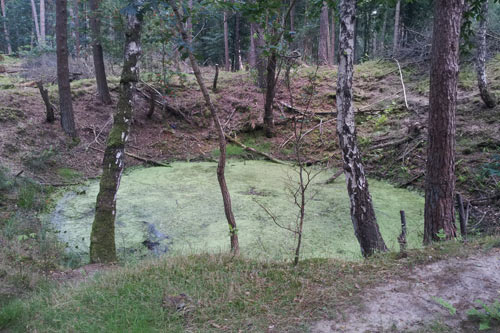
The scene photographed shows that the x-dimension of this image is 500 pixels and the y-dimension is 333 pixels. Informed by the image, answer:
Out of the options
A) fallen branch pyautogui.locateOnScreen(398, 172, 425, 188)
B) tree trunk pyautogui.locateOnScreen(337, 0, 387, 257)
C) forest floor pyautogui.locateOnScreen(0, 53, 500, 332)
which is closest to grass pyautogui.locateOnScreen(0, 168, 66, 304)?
forest floor pyautogui.locateOnScreen(0, 53, 500, 332)

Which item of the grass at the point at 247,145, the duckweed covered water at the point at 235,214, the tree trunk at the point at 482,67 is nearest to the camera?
the duckweed covered water at the point at 235,214

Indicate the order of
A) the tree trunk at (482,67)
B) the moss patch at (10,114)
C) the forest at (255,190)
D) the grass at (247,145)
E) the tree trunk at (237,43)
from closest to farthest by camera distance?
the forest at (255,190)
the tree trunk at (482,67)
the moss patch at (10,114)
the grass at (247,145)
the tree trunk at (237,43)

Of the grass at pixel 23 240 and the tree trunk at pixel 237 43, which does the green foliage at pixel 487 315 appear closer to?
the grass at pixel 23 240

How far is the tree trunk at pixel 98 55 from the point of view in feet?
31.8

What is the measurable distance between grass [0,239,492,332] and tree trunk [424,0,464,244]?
81 centimetres

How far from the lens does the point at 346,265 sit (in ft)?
10.2

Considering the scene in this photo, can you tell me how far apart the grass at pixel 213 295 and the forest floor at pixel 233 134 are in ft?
0.70

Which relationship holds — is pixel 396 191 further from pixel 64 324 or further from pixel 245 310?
pixel 64 324

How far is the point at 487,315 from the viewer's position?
213 centimetres

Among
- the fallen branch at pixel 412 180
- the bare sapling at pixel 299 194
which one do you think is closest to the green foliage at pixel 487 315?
the bare sapling at pixel 299 194

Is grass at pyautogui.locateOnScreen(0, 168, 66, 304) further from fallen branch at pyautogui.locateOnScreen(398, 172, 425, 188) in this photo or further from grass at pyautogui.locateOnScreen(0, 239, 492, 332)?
fallen branch at pyautogui.locateOnScreen(398, 172, 425, 188)

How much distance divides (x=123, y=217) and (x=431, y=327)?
15.5 feet

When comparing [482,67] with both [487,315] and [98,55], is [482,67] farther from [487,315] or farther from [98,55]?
[98,55]

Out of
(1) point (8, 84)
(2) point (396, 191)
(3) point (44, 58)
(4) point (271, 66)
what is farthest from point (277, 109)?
(3) point (44, 58)
